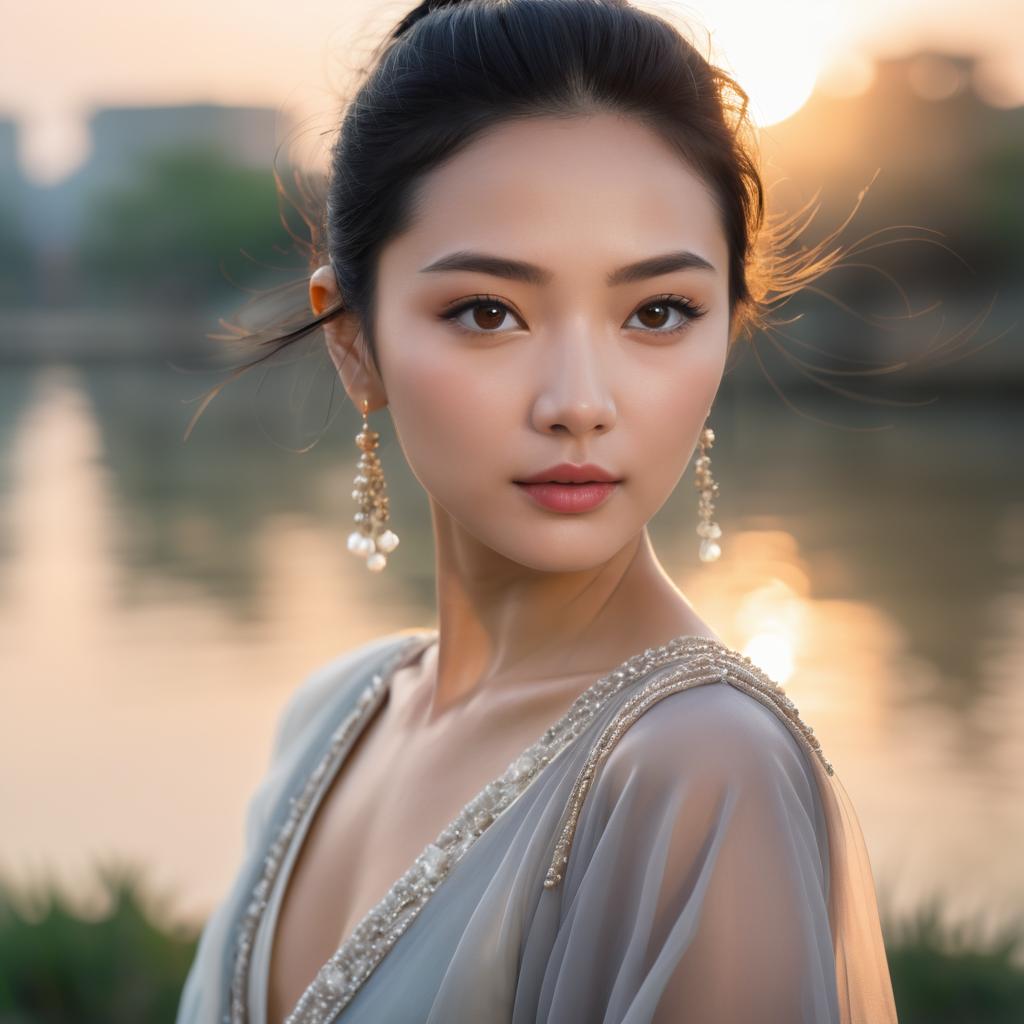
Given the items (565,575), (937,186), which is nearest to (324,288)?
(565,575)

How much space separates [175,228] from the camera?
38281 mm

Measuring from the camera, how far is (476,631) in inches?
66.6

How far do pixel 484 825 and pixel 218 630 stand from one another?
608cm

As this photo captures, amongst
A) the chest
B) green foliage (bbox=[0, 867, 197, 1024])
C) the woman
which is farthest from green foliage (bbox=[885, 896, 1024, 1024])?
the woman

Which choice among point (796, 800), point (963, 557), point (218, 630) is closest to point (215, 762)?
point (218, 630)

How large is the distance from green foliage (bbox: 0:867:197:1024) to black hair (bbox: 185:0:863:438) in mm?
2022

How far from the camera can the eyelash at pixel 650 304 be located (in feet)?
4.45

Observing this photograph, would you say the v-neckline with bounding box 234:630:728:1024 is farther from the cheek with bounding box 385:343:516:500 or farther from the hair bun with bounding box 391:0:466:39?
the hair bun with bounding box 391:0:466:39

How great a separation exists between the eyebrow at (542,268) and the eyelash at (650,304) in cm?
3

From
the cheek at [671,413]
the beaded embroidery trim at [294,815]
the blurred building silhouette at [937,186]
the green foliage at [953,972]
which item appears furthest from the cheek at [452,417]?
the blurred building silhouette at [937,186]

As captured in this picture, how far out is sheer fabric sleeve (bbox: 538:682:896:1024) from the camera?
1.09 m

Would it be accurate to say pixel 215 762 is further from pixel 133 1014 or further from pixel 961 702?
pixel 961 702

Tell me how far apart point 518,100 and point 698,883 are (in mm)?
729

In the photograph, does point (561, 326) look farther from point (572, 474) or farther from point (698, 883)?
point (698, 883)
